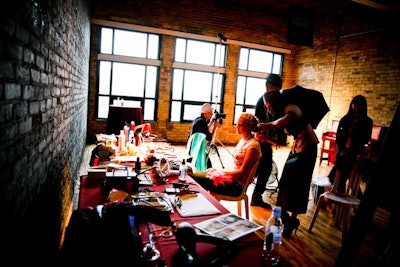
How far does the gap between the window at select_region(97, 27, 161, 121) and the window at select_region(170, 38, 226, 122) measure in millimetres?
689

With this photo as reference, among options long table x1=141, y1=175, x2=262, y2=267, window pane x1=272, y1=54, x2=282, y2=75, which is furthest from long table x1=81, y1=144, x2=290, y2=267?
window pane x1=272, y1=54, x2=282, y2=75

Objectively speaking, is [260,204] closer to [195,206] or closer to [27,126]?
[195,206]

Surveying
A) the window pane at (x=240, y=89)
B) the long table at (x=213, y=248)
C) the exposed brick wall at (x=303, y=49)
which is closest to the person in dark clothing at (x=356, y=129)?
the long table at (x=213, y=248)

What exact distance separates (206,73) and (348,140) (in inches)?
226

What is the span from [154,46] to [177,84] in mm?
1388

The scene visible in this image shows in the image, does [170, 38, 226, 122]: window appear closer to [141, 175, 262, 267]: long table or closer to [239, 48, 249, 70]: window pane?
[239, 48, 249, 70]: window pane

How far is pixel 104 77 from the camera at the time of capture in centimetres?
782

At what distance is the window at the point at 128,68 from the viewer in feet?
25.4

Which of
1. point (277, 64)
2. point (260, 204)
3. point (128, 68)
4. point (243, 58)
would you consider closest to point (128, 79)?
point (128, 68)

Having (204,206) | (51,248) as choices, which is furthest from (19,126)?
(204,206)

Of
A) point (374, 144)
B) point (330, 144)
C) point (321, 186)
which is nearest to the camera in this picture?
point (321, 186)

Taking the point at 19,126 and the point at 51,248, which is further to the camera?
the point at 51,248

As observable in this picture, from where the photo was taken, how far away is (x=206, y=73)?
8891 millimetres

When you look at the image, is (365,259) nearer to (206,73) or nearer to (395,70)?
(395,70)
